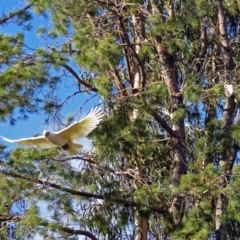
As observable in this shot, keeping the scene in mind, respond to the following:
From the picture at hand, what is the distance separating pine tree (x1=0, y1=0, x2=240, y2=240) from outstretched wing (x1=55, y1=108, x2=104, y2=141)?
13 centimetres

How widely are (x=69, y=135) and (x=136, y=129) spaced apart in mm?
530

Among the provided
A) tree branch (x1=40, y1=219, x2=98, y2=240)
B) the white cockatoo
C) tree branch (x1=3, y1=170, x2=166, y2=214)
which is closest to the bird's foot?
tree branch (x1=3, y1=170, x2=166, y2=214)

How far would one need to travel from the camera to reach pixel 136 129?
21.9ft

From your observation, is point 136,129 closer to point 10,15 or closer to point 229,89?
point 229,89

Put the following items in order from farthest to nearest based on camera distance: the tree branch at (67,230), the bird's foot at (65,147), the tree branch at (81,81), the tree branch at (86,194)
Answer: the tree branch at (81,81), the bird's foot at (65,147), the tree branch at (86,194), the tree branch at (67,230)

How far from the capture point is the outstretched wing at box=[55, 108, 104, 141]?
6395mm

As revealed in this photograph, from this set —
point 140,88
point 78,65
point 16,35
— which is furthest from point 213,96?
point 16,35

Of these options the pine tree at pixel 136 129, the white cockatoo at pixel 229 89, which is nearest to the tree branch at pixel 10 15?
the pine tree at pixel 136 129

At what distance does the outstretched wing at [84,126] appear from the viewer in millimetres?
6395

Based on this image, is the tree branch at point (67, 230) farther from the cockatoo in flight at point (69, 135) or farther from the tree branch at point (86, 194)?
the cockatoo in flight at point (69, 135)

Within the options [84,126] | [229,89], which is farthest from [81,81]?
[229,89]

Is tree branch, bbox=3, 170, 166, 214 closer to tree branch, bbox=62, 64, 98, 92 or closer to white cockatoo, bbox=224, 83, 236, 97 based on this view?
tree branch, bbox=62, 64, 98, 92

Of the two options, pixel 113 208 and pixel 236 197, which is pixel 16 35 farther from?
pixel 236 197

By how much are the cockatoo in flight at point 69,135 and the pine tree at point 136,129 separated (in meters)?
0.08
